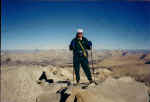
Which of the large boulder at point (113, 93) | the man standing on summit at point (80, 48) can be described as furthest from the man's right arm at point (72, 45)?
the large boulder at point (113, 93)

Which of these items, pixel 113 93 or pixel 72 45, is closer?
pixel 113 93

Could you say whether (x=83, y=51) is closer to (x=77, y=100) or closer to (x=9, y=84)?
(x=77, y=100)

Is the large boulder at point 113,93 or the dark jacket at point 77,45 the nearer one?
the large boulder at point 113,93

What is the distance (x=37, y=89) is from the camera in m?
6.73

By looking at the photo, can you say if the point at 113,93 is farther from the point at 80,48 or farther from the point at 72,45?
the point at 72,45

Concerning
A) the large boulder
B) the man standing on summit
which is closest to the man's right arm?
the man standing on summit

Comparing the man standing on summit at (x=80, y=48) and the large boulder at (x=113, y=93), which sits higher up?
the man standing on summit at (x=80, y=48)

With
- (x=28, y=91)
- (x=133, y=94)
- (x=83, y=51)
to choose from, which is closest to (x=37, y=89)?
(x=28, y=91)

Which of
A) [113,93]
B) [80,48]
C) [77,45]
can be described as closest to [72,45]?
[77,45]

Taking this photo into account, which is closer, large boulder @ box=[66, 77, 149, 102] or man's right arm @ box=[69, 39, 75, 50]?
large boulder @ box=[66, 77, 149, 102]

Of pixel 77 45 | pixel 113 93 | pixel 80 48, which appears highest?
pixel 77 45

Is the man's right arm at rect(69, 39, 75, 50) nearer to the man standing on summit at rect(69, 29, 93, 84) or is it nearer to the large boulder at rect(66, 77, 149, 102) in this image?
the man standing on summit at rect(69, 29, 93, 84)

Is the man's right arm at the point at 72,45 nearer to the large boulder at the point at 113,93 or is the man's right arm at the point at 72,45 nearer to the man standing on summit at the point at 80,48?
the man standing on summit at the point at 80,48

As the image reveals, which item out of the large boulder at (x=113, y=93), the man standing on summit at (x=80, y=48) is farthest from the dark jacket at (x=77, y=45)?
the large boulder at (x=113, y=93)
